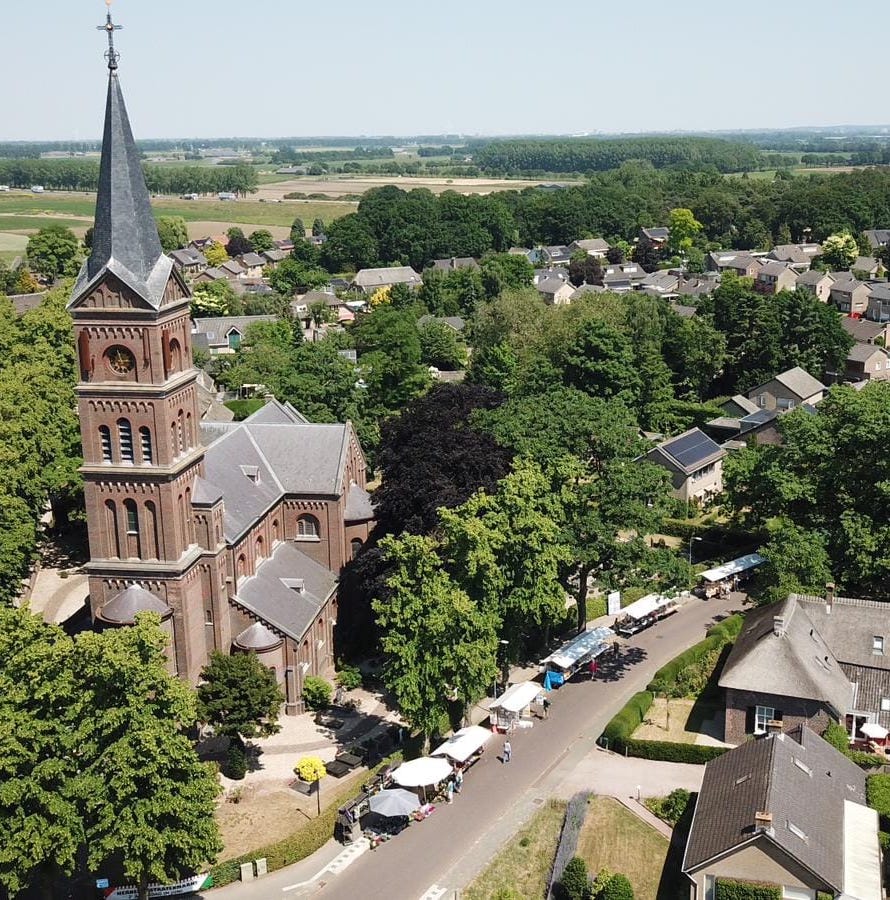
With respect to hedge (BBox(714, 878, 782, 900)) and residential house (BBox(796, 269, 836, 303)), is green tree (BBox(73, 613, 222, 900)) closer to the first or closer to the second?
hedge (BBox(714, 878, 782, 900))

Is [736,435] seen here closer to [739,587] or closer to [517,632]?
[739,587]

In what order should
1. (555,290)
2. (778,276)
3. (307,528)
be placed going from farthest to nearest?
(555,290), (778,276), (307,528)

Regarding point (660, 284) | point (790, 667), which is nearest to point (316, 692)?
point (790, 667)

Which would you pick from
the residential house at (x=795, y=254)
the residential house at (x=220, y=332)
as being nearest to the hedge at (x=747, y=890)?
the residential house at (x=220, y=332)

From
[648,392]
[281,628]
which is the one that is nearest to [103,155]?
[281,628]

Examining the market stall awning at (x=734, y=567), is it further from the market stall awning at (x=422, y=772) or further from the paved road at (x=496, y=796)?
the market stall awning at (x=422, y=772)

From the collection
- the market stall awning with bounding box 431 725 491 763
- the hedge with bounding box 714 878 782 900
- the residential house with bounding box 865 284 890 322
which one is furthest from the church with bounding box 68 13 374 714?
the residential house with bounding box 865 284 890 322

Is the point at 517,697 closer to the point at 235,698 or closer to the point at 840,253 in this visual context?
the point at 235,698
